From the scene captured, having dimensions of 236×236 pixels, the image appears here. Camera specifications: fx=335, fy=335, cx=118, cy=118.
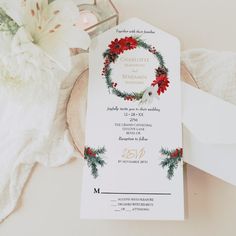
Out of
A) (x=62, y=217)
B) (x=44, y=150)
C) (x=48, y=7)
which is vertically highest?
(x=48, y=7)

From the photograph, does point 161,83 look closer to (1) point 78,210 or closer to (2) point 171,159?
(2) point 171,159

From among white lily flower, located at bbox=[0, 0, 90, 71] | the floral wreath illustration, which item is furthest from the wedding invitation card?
white lily flower, located at bbox=[0, 0, 90, 71]

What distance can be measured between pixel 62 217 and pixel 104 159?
12cm

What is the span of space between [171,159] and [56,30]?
266mm

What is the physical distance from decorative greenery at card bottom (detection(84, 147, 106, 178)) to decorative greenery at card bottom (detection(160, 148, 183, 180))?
0.32 ft

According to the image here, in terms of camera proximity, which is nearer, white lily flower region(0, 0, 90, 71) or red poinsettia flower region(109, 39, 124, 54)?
white lily flower region(0, 0, 90, 71)

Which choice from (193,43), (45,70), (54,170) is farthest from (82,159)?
(193,43)

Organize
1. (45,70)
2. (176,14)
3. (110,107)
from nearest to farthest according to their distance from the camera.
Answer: (45,70)
(110,107)
(176,14)

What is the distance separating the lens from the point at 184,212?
542 mm

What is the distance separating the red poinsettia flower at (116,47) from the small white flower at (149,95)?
0.27 ft

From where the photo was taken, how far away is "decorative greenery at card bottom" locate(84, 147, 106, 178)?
1.76 ft

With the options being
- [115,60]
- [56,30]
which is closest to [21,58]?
[56,30]

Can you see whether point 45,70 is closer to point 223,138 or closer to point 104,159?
point 104,159

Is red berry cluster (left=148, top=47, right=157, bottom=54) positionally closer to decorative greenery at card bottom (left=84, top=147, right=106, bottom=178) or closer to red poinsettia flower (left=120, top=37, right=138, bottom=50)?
red poinsettia flower (left=120, top=37, right=138, bottom=50)
